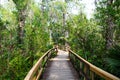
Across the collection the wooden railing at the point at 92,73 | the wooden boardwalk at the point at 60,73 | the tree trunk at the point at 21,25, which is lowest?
the wooden boardwalk at the point at 60,73

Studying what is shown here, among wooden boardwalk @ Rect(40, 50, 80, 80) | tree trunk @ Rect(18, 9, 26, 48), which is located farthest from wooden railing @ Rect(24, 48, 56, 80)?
tree trunk @ Rect(18, 9, 26, 48)

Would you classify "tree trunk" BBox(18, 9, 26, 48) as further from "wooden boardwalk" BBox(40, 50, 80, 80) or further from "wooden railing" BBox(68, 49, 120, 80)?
"wooden railing" BBox(68, 49, 120, 80)

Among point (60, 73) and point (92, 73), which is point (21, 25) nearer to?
point (60, 73)

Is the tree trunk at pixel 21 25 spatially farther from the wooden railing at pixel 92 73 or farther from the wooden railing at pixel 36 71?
the wooden railing at pixel 92 73

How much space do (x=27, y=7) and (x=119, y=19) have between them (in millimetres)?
13991

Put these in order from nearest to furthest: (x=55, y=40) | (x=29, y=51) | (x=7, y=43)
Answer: (x=7, y=43), (x=29, y=51), (x=55, y=40)

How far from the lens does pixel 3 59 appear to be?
46.2 feet

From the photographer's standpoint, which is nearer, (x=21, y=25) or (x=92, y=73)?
(x=92, y=73)

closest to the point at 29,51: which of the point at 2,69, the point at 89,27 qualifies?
the point at 2,69

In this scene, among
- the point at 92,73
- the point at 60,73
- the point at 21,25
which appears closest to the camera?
the point at 92,73

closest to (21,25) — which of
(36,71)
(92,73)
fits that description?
(36,71)

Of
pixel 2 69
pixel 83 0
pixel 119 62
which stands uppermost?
pixel 83 0

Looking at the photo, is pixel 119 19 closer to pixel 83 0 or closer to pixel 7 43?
pixel 7 43

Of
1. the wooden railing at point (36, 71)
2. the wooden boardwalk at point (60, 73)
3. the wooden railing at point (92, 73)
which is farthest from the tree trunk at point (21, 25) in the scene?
the wooden railing at point (92, 73)
